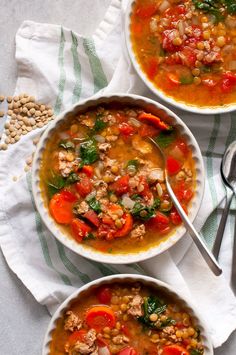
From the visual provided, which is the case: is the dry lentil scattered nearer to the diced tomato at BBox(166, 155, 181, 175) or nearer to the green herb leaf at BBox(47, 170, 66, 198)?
the green herb leaf at BBox(47, 170, 66, 198)

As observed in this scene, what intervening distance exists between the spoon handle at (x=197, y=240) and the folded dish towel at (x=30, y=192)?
0.74ft

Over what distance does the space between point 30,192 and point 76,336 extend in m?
1.02

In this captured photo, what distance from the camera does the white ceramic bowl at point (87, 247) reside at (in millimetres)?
4289

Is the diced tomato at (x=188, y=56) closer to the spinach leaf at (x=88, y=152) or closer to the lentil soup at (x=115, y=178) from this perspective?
the lentil soup at (x=115, y=178)

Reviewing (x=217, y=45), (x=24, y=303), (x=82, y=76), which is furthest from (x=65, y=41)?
(x=24, y=303)

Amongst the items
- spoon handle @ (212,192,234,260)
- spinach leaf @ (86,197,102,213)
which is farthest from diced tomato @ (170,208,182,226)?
spinach leaf @ (86,197,102,213)

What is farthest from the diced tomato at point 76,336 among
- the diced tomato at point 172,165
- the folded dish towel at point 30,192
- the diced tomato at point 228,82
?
the diced tomato at point 228,82

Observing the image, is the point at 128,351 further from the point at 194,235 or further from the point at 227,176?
the point at 227,176

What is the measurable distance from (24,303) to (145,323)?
2.97 feet

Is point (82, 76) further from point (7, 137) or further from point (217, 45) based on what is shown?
point (217, 45)

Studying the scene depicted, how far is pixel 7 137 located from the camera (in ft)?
15.6

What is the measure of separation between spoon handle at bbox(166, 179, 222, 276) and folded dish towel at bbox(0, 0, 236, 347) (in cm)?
23

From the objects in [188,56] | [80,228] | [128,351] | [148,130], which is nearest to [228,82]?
[188,56]

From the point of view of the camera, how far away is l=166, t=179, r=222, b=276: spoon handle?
427 centimetres
